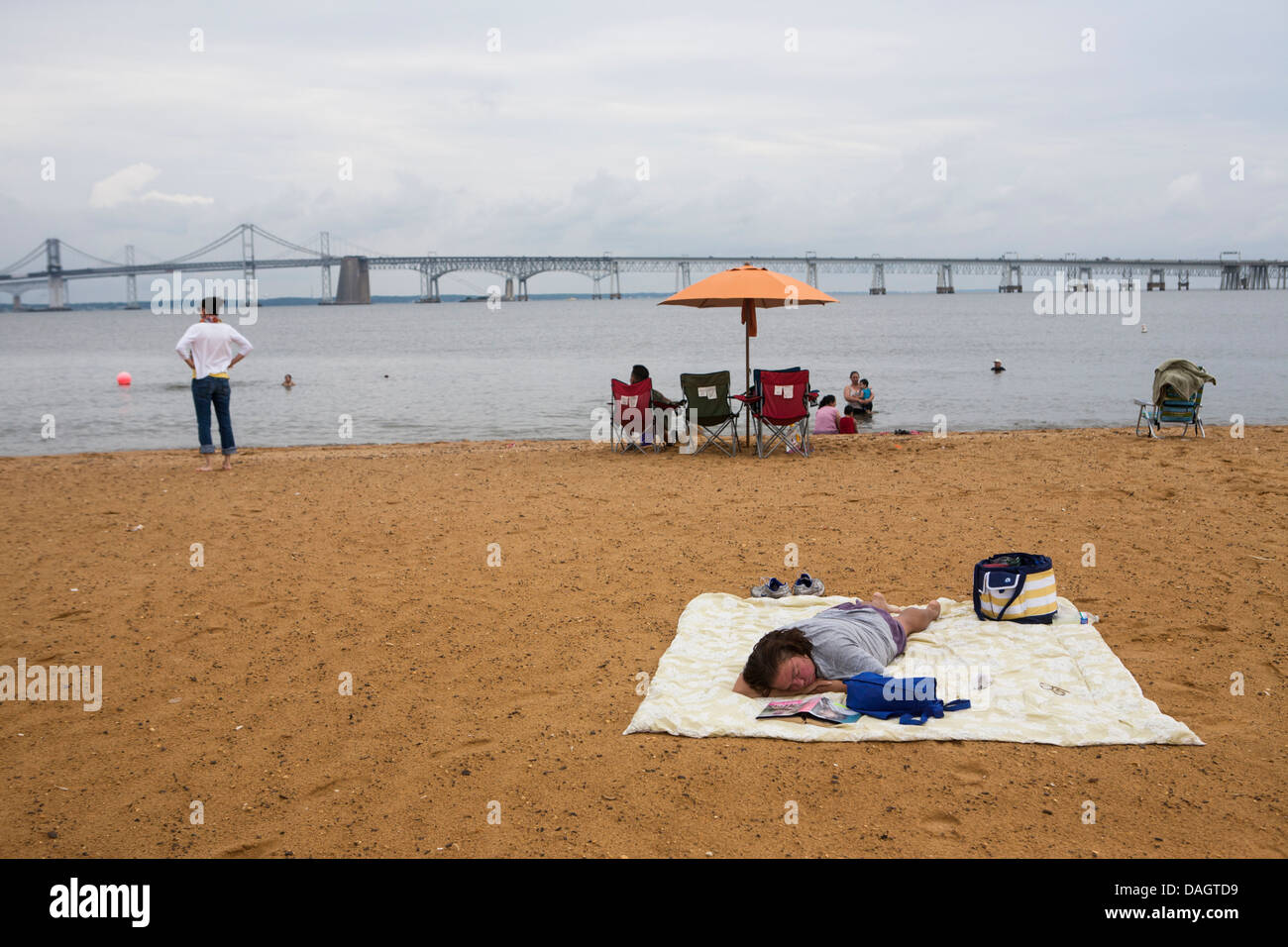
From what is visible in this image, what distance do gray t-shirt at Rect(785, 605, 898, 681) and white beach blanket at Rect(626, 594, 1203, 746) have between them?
11cm

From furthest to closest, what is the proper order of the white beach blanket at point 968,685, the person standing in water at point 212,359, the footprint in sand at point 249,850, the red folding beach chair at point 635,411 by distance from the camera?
the red folding beach chair at point 635,411 < the person standing in water at point 212,359 < the white beach blanket at point 968,685 < the footprint in sand at point 249,850

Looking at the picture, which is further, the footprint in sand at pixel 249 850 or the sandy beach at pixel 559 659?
the sandy beach at pixel 559 659

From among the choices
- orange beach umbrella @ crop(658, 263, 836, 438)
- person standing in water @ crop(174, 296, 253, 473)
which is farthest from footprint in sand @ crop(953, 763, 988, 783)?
person standing in water @ crop(174, 296, 253, 473)

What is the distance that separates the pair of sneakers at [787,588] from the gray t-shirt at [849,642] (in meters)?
0.71

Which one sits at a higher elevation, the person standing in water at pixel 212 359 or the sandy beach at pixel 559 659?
the person standing in water at pixel 212 359

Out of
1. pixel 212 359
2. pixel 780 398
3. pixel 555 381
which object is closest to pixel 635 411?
pixel 780 398

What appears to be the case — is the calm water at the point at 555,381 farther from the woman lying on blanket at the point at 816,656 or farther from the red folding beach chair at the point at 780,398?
the woman lying on blanket at the point at 816,656

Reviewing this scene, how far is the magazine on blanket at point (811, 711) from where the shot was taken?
3400mm

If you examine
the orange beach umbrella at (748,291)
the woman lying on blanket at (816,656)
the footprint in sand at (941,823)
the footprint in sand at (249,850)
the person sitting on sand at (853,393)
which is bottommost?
the footprint in sand at (249,850)

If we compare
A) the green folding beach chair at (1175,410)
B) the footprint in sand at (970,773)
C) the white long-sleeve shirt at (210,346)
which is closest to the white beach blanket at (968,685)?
the footprint in sand at (970,773)

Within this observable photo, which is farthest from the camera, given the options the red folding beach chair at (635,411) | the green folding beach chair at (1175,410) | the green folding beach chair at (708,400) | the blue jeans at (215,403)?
the green folding beach chair at (1175,410)

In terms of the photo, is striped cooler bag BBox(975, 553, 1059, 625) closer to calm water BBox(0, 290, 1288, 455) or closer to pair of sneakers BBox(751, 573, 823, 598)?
pair of sneakers BBox(751, 573, 823, 598)

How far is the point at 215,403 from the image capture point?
916 centimetres

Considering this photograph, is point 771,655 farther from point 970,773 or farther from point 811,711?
point 970,773
